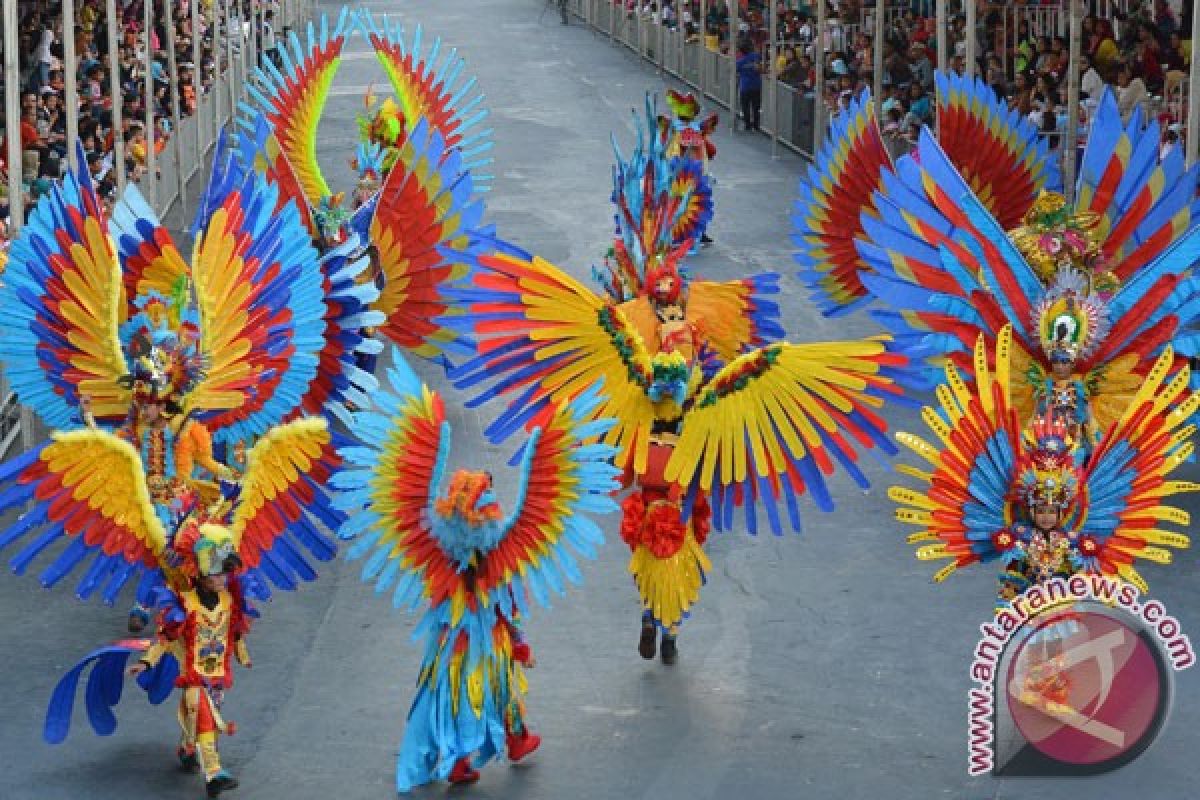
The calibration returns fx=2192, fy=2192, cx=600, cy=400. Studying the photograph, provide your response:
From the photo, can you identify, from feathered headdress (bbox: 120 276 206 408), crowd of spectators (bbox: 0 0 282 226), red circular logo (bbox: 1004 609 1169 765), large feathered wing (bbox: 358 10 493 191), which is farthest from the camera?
crowd of spectators (bbox: 0 0 282 226)

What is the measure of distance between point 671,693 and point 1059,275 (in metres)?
2.98

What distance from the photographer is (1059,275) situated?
450 inches

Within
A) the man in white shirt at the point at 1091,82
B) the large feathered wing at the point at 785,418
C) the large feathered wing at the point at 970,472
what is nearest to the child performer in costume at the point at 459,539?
the large feathered wing at the point at 785,418

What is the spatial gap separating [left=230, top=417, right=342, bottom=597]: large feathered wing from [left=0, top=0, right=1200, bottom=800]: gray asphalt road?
2.83ft

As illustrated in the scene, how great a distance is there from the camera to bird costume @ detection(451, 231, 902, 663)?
34.9ft

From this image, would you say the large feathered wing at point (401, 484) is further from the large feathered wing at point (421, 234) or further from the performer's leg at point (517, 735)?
the large feathered wing at point (421, 234)

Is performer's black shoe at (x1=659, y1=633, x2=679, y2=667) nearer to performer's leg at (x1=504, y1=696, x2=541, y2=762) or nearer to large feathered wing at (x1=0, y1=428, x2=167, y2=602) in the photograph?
performer's leg at (x1=504, y1=696, x2=541, y2=762)

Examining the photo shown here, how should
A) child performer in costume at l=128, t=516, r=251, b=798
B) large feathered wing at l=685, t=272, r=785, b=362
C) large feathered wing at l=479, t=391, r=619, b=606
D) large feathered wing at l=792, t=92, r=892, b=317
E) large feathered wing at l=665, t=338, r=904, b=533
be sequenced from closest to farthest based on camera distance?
1. large feathered wing at l=479, t=391, r=619, b=606
2. child performer in costume at l=128, t=516, r=251, b=798
3. large feathered wing at l=665, t=338, r=904, b=533
4. large feathered wing at l=685, t=272, r=785, b=362
5. large feathered wing at l=792, t=92, r=892, b=317

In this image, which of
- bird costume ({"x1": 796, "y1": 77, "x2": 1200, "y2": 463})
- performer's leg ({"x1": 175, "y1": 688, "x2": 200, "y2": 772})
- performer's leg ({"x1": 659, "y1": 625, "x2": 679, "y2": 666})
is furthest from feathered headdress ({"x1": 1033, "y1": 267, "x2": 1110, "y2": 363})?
performer's leg ({"x1": 175, "y1": 688, "x2": 200, "y2": 772})

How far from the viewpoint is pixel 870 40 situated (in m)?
29.1

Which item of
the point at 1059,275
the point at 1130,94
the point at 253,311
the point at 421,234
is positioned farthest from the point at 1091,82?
the point at 253,311

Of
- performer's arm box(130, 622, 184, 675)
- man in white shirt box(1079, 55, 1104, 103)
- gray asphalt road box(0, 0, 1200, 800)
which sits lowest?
gray asphalt road box(0, 0, 1200, 800)

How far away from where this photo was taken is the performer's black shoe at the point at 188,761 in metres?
10.0

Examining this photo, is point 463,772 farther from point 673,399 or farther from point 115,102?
point 115,102
